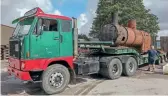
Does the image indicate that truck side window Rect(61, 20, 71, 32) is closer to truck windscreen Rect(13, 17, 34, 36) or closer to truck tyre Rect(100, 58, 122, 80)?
truck windscreen Rect(13, 17, 34, 36)

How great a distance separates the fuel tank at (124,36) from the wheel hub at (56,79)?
15.6 ft

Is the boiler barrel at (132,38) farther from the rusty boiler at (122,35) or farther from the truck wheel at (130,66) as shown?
the truck wheel at (130,66)

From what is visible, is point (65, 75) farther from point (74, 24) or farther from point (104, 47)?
point (104, 47)

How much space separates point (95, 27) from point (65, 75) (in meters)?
25.1

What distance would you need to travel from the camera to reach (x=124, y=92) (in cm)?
837

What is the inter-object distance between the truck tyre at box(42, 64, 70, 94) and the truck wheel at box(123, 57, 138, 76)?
14.0 feet

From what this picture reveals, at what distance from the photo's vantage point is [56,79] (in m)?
8.38

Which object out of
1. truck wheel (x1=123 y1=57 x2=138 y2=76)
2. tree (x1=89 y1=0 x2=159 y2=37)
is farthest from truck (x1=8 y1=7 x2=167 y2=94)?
tree (x1=89 y1=0 x2=159 y2=37)

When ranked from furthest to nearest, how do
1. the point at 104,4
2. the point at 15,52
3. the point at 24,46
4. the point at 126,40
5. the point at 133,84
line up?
the point at 104,4
the point at 126,40
the point at 133,84
the point at 15,52
the point at 24,46

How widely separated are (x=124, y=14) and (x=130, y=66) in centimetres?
1850

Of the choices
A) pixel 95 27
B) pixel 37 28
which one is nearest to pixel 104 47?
pixel 37 28

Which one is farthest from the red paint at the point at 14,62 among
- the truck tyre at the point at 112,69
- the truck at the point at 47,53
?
the truck tyre at the point at 112,69

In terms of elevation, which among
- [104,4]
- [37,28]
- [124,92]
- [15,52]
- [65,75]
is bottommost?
[124,92]

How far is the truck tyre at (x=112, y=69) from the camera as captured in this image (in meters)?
11.0
